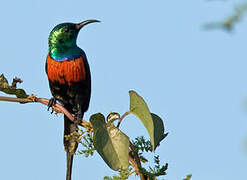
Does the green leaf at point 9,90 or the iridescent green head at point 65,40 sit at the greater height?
the iridescent green head at point 65,40

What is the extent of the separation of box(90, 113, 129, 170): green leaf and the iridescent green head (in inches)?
144

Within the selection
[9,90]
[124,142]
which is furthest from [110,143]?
[9,90]

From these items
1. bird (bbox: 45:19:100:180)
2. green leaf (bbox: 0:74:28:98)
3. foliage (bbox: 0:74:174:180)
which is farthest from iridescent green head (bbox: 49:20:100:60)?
foliage (bbox: 0:74:174:180)

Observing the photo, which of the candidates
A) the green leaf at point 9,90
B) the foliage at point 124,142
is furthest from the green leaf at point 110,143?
the green leaf at point 9,90

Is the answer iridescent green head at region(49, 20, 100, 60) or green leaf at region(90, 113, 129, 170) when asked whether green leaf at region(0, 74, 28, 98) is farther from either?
iridescent green head at region(49, 20, 100, 60)

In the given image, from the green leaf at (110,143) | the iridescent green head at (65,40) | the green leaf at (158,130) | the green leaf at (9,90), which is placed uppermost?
the iridescent green head at (65,40)

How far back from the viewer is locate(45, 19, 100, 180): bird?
5.34m

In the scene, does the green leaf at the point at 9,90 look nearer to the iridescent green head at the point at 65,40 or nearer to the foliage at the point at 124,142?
the foliage at the point at 124,142

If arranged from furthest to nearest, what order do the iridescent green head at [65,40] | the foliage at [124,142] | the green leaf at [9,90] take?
1. the iridescent green head at [65,40]
2. the green leaf at [9,90]
3. the foliage at [124,142]

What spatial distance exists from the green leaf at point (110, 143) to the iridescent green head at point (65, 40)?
367 centimetres

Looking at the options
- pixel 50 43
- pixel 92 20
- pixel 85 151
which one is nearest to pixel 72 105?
pixel 50 43

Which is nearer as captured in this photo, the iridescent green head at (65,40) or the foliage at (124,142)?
the foliage at (124,142)

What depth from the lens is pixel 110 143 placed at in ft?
5.88

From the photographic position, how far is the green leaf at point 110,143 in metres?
1.69
